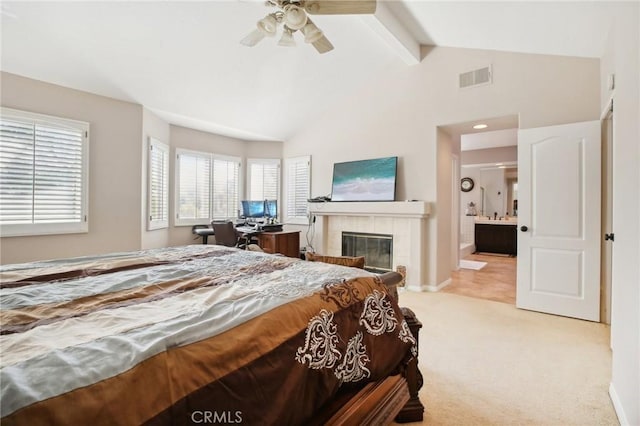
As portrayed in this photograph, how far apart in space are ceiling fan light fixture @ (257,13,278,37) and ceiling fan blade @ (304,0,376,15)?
275mm

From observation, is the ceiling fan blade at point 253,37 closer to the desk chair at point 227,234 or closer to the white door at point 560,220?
the desk chair at point 227,234

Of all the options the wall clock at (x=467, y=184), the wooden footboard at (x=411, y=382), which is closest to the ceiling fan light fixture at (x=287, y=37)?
the wooden footboard at (x=411, y=382)

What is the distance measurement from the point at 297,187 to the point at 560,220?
13.3ft

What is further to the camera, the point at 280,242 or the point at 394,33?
the point at 280,242

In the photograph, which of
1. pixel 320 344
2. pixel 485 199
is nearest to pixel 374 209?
pixel 320 344

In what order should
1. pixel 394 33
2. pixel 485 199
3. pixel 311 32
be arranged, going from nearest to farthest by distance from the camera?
1. pixel 311 32
2. pixel 394 33
3. pixel 485 199

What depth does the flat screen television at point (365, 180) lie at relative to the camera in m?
4.45

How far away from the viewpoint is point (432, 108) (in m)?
4.16

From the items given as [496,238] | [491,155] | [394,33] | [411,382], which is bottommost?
[411,382]

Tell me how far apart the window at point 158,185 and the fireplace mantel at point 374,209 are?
2383 mm

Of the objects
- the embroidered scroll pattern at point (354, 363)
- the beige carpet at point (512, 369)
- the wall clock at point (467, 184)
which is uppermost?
the wall clock at point (467, 184)

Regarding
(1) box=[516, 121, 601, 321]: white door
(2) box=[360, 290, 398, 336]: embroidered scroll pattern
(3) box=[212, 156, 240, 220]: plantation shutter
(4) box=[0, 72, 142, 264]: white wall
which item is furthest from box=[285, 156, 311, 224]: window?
(2) box=[360, 290, 398, 336]: embroidered scroll pattern

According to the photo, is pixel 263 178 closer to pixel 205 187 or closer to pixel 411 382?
pixel 205 187

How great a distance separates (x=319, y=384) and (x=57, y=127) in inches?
165
